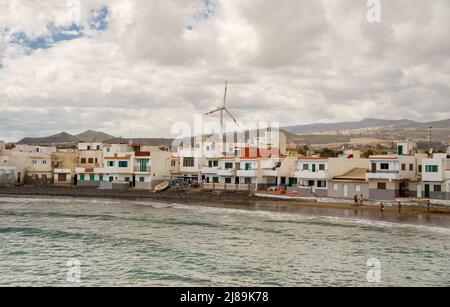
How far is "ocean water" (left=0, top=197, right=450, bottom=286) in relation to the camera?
2012 cm

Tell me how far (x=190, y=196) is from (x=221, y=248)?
31.3m

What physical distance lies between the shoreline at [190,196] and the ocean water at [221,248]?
276cm

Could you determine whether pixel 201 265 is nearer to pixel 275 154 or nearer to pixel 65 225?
pixel 65 225

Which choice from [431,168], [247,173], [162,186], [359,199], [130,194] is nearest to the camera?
[431,168]

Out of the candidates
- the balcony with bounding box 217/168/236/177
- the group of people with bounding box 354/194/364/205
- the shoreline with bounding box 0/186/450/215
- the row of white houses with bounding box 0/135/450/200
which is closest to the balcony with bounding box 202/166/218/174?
the row of white houses with bounding box 0/135/450/200

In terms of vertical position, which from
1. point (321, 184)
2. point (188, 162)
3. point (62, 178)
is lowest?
point (321, 184)

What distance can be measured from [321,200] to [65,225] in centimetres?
2558

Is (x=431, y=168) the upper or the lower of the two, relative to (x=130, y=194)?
upper

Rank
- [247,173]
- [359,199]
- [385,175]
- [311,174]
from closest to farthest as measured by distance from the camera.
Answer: [385,175], [359,199], [311,174], [247,173]

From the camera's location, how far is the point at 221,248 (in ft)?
86.6

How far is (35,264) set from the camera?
75.2ft

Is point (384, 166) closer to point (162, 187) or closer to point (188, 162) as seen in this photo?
point (162, 187)

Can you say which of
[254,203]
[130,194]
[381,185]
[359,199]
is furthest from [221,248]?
[130,194]
